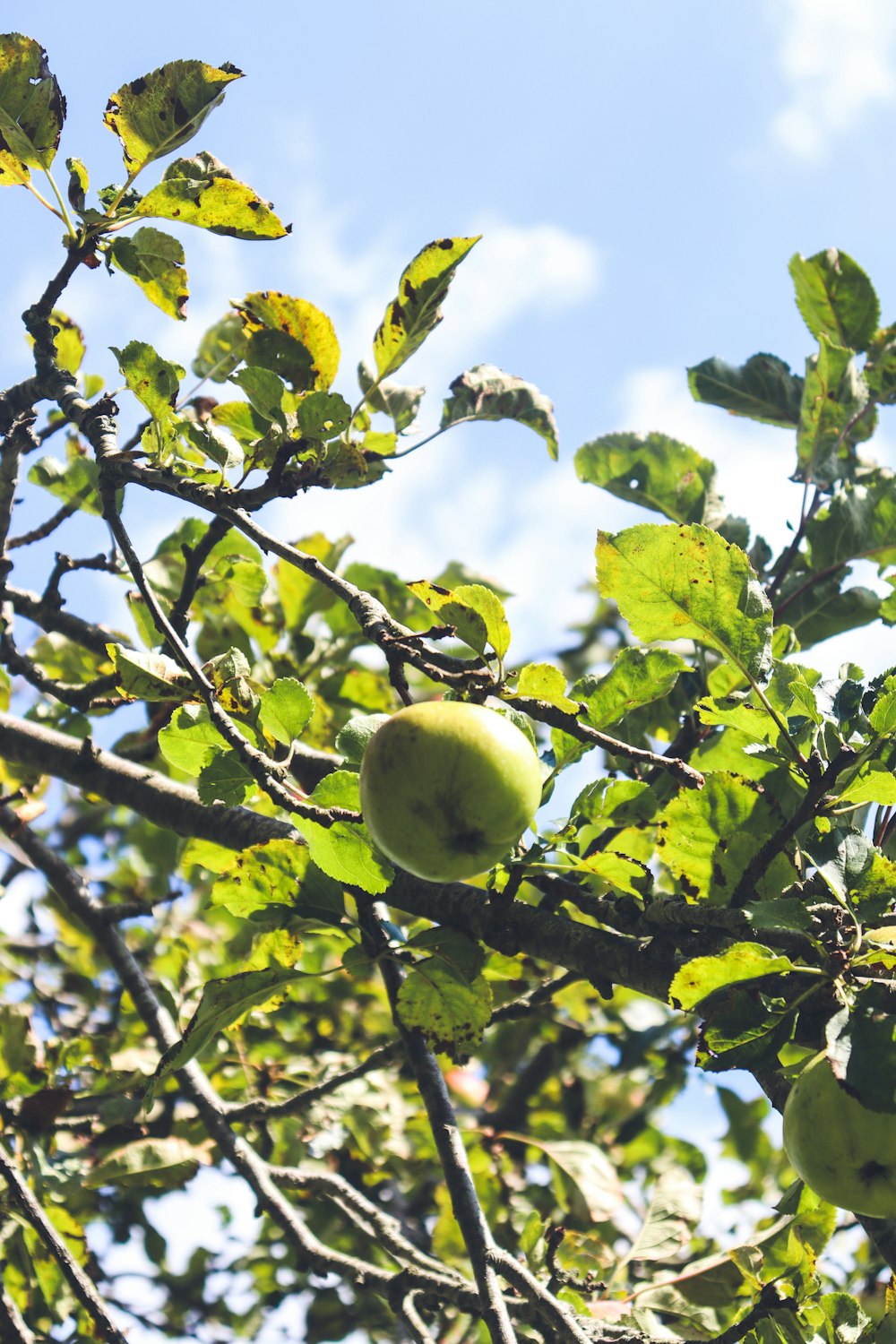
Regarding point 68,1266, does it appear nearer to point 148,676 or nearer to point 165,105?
point 148,676

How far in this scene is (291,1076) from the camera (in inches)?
120

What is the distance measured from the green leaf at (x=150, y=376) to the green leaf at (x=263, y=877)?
2.26ft

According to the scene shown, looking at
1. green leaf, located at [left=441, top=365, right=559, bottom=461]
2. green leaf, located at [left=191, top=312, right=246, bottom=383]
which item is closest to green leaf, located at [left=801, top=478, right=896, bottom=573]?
green leaf, located at [left=441, top=365, right=559, bottom=461]

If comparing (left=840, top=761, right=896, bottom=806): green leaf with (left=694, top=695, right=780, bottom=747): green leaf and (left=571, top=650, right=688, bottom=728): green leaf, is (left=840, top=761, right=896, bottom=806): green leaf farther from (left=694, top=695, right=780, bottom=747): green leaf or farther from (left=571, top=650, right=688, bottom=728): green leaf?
(left=571, top=650, right=688, bottom=728): green leaf

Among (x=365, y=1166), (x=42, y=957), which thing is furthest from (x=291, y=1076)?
(x=42, y=957)

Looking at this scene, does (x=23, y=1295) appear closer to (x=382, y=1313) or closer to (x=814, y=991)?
(x=382, y=1313)

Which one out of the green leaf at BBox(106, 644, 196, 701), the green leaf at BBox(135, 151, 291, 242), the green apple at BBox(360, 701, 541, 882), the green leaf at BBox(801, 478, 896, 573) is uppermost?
the green leaf at BBox(135, 151, 291, 242)

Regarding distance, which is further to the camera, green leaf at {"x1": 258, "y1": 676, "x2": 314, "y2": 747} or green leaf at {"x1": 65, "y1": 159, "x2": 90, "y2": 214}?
green leaf at {"x1": 65, "y1": 159, "x2": 90, "y2": 214}

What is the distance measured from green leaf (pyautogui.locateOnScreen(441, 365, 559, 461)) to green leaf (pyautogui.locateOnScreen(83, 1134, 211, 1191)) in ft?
5.87

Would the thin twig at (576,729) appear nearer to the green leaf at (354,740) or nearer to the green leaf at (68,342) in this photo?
the green leaf at (354,740)

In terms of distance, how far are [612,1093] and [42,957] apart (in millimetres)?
2075

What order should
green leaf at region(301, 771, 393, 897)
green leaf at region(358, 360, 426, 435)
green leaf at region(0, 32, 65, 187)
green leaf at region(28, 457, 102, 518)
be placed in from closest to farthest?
1. green leaf at region(301, 771, 393, 897)
2. green leaf at region(0, 32, 65, 187)
3. green leaf at region(358, 360, 426, 435)
4. green leaf at region(28, 457, 102, 518)

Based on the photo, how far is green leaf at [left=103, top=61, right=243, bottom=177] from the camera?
1666 mm

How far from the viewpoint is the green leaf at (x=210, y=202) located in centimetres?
172
